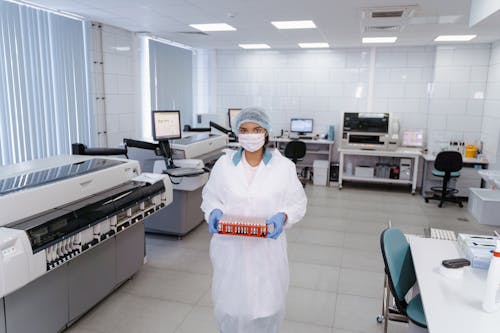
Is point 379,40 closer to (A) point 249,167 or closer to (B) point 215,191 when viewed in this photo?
(A) point 249,167

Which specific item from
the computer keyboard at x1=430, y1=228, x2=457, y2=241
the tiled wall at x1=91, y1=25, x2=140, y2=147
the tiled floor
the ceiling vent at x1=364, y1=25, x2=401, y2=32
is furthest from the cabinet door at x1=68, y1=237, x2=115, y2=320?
the ceiling vent at x1=364, y1=25, x2=401, y2=32

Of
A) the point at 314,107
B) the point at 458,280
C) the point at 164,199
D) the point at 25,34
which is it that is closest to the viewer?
the point at 458,280

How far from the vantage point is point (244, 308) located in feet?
6.59

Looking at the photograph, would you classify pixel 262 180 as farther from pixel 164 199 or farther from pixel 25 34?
pixel 25 34

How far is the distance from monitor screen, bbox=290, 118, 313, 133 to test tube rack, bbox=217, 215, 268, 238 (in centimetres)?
565

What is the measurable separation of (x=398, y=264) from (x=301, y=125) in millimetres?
5334

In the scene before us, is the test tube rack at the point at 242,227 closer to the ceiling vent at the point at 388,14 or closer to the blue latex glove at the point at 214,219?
the blue latex glove at the point at 214,219

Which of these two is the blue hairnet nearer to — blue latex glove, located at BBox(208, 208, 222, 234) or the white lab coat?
the white lab coat

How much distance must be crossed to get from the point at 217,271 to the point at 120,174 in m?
1.23

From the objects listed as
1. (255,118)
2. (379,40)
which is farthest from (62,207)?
(379,40)

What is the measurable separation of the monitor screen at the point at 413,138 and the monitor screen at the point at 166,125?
4.51m

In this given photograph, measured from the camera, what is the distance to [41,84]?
4.21 meters

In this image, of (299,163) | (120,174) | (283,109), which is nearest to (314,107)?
(283,109)

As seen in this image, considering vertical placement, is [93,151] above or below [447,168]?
above
